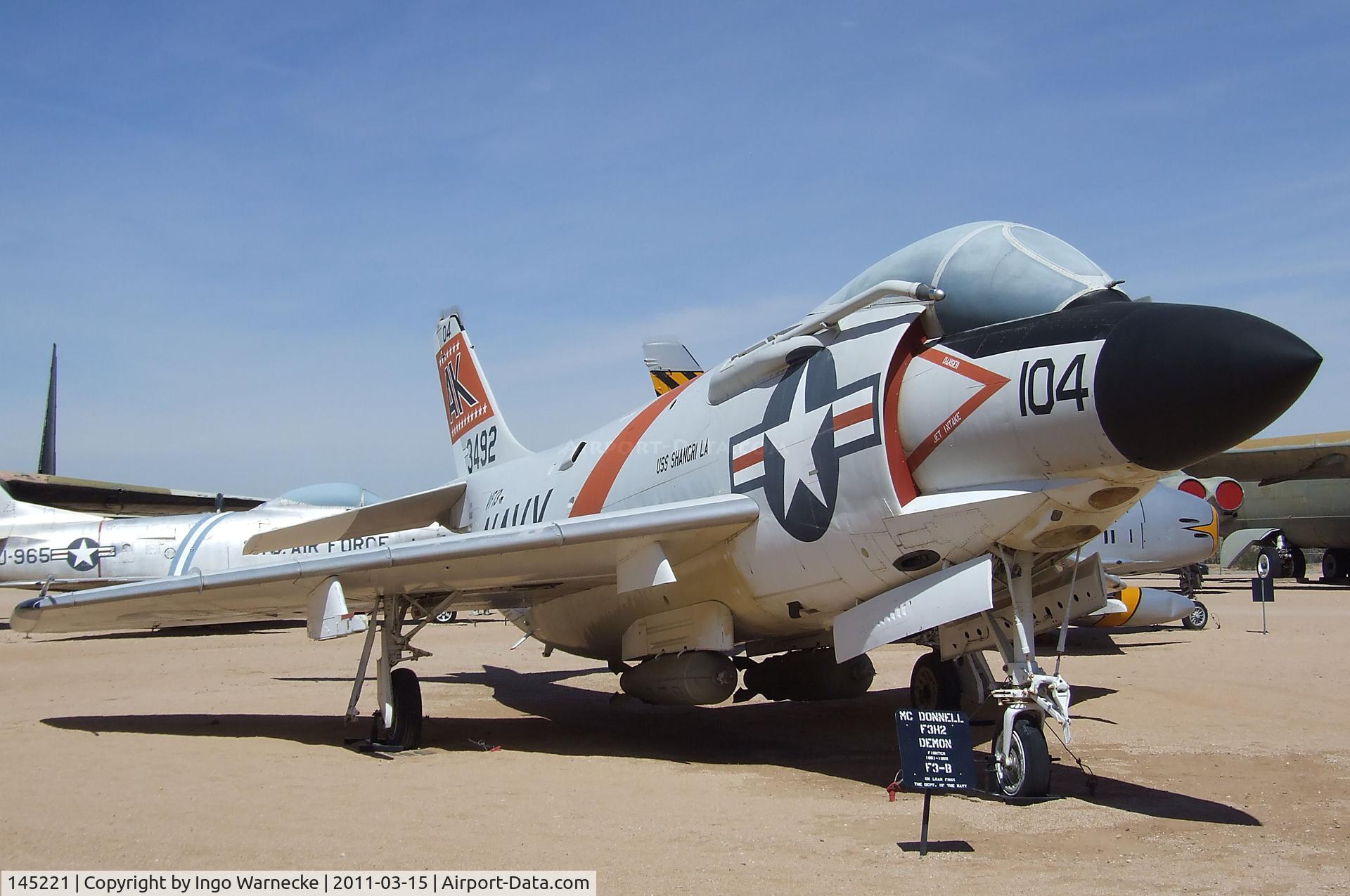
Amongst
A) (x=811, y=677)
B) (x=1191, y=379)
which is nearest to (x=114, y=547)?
(x=811, y=677)

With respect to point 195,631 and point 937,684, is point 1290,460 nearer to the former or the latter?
point 937,684

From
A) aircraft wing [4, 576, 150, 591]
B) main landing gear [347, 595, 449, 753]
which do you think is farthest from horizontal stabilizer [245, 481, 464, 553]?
aircraft wing [4, 576, 150, 591]

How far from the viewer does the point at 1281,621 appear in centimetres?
2225

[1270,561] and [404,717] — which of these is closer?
[404,717]

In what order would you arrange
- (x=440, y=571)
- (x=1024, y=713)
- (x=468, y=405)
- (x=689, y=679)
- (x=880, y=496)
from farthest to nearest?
(x=468, y=405) < (x=440, y=571) < (x=689, y=679) < (x=880, y=496) < (x=1024, y=713)

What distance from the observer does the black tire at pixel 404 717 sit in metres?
9.75

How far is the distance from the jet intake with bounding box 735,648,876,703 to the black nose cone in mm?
5412

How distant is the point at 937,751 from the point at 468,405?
37.1 ft

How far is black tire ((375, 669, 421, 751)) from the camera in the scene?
384 inches

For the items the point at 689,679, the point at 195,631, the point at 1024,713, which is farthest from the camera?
the point at 195,631

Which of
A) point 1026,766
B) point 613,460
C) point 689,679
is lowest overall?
point 1026,766

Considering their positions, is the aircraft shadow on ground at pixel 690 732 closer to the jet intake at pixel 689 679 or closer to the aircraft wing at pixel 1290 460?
the jet intake at pixel 689 679

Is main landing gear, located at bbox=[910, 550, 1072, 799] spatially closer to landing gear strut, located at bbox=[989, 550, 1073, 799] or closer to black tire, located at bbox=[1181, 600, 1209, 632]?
landing gear strut, located at bbox=[989, 550, 1073, 799]

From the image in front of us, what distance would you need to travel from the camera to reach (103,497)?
1603 inches
